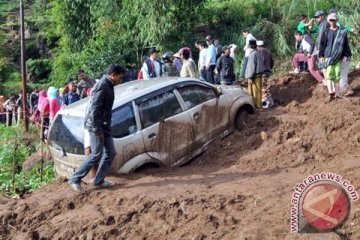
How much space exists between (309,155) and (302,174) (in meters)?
0.89

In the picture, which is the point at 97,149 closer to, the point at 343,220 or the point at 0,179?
the point at 343,220

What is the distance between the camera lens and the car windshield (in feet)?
26.9

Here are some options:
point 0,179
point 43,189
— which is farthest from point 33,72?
point 43,189

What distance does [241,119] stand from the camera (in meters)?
10.3

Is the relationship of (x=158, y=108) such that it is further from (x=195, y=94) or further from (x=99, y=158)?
(x=99, y=158)

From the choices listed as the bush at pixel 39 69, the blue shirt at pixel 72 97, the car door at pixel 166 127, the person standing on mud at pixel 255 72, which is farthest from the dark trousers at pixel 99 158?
the bush at pixel 39 69

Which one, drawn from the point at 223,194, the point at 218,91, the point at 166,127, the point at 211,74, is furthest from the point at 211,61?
the point at 223,194

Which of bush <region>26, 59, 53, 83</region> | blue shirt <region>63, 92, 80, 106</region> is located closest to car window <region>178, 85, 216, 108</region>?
blue shirt <region>63, 92, 80, 106</region>

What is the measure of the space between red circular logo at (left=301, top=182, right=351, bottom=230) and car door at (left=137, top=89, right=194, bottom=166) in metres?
3.81

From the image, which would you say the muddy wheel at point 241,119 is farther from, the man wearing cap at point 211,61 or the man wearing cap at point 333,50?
the man wearing cap at point 211,61

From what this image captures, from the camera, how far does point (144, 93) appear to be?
8867 millimetres

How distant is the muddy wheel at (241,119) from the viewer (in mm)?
10192

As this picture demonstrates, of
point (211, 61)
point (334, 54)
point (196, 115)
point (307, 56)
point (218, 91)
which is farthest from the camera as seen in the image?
point (211, 61)

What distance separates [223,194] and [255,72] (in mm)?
4553
